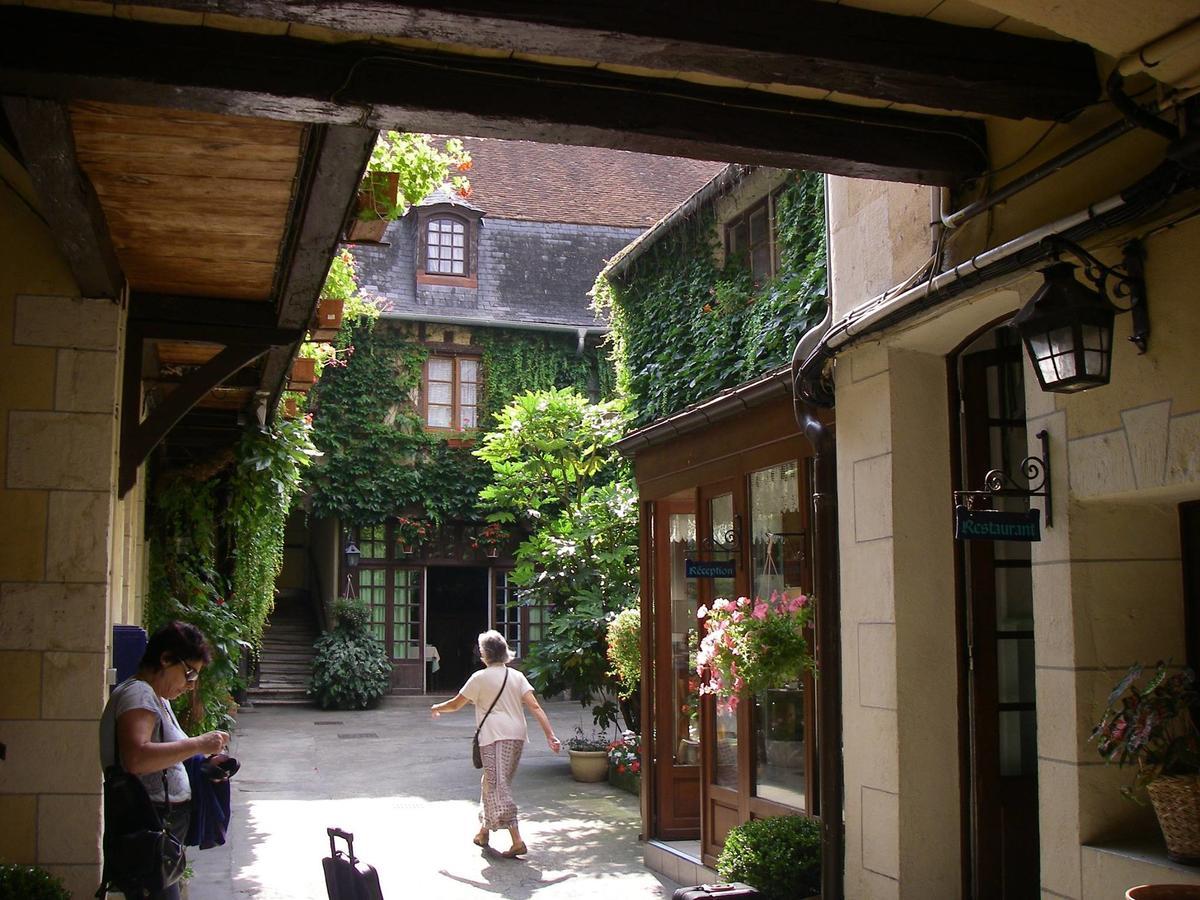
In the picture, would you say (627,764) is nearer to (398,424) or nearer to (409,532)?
(409,532)

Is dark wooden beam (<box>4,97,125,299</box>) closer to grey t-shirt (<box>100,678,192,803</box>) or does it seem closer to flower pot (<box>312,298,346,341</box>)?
grey t-shirt (<box>100,678,192,803</box>)

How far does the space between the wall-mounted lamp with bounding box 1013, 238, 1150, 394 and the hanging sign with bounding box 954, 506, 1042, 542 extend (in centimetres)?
61

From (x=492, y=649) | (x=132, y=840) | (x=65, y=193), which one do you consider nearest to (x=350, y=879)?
(x=132, y=840)

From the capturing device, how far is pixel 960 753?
5414mm

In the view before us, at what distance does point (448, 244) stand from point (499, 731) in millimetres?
14775

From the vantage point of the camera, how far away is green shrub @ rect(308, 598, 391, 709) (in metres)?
20.1

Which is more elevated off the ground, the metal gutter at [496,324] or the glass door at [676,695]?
the metal gutter at [496,324]

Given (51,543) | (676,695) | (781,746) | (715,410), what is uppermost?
(715,410)

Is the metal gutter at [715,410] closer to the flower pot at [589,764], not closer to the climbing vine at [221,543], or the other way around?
the climbing vine at [221,543]

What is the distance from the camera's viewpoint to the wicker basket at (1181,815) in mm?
3834

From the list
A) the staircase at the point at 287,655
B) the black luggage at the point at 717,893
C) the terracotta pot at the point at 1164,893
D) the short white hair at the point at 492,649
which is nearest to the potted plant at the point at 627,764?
the short white hair at the point at 492,649

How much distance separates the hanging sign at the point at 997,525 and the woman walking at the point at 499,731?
5.24m

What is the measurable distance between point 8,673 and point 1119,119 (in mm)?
4353

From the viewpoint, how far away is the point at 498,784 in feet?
29.8
